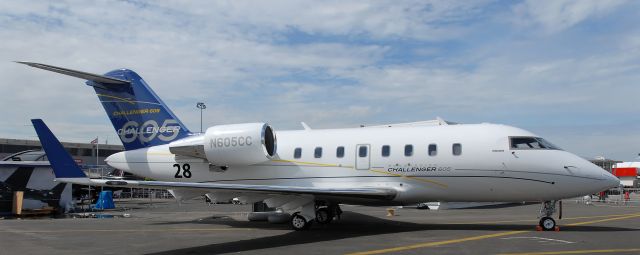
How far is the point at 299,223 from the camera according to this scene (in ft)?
56.0

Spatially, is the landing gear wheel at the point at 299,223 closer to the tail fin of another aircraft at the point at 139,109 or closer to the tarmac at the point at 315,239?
the tarmac at the point at 315,239

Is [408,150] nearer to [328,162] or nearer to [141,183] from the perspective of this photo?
[328,162]

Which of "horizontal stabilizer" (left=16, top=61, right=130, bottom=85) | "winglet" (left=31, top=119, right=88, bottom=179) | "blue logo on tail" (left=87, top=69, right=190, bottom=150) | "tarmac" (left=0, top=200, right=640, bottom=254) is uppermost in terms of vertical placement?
"horizontal stabilizer" (left=16, top=61, right=130, bottom=85)

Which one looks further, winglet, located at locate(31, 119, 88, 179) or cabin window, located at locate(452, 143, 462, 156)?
cabin window, located at locate(452, 143, 462, 156)

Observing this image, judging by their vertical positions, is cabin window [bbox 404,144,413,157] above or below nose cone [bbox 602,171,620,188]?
above

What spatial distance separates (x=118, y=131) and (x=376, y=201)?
31.8 feet

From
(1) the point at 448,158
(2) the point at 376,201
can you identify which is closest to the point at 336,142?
(2) the point at 376,201

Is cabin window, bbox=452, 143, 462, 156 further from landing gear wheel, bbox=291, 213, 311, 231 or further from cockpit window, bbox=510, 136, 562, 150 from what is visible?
landing gear wheel, bbox=291, 213, 311, 231

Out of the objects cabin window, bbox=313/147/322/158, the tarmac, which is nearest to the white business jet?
cabin window, bbox=313/147/322/158

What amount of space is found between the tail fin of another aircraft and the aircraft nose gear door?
21.0ft

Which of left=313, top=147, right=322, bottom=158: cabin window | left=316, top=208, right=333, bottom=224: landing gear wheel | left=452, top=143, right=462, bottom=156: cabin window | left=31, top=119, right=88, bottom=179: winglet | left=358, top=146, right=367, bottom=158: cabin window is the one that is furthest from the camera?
left=316, top=208, right=333, bottom=224: landing gear wheel

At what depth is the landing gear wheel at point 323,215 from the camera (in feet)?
64.0

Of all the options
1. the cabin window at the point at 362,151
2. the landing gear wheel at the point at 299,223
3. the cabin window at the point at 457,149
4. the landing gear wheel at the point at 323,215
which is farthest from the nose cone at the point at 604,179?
the landing gear wheel at the point at 323,215

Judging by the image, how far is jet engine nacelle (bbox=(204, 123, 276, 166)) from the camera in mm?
17953
